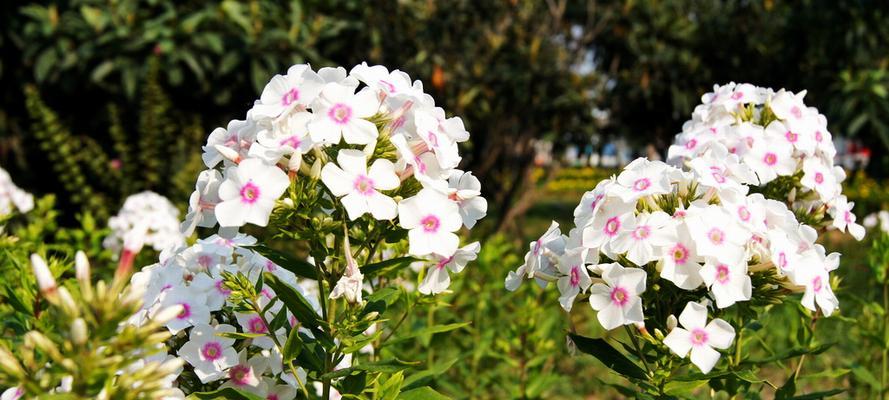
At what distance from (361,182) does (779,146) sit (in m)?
1.18

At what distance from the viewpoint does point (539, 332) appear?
273 centimetres

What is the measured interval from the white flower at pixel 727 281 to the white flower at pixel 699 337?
0.19 feet

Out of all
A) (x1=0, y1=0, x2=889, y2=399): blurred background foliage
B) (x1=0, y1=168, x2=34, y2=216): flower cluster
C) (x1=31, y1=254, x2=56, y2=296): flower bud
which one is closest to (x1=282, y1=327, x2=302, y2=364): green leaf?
(x1=31, y1=254, x2=56, y2=296): flower bud

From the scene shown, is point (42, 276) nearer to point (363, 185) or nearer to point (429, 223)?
point (363, 185)

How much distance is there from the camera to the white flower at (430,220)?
4.40 ft

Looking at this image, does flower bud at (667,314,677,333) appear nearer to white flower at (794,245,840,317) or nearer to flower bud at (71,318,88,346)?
white flower at (794,245,840,317)

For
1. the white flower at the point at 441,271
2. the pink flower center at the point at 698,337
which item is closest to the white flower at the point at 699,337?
the pink flower center at the point at 698,337

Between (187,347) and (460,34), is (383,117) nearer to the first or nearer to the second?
(187,347)

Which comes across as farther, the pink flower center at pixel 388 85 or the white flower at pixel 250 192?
the pink flower center at pixel 388 85

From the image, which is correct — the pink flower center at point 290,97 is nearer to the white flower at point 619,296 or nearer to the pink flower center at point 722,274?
the white flower at point 619,296

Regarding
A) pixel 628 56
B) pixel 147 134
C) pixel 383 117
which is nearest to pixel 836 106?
pixel 628 56

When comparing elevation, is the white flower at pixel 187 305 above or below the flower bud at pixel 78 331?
below

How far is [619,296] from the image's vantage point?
142cm

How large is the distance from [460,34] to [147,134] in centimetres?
255
